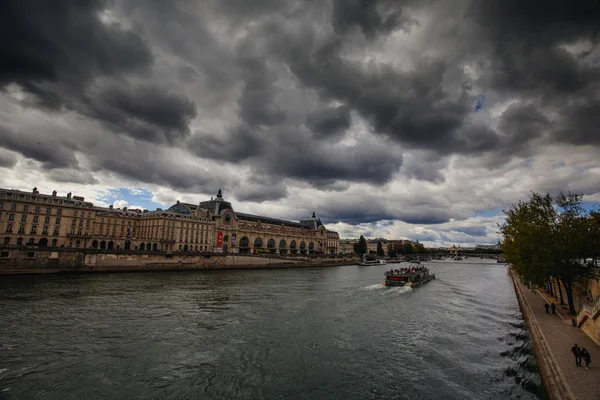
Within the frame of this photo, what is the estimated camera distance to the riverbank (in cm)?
1448

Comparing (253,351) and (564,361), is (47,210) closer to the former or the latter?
(253,351)

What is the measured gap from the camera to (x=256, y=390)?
53.7 feet

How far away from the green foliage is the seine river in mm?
6382

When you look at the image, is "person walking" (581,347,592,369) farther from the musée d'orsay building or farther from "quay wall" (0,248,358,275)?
the musée d'orsay building

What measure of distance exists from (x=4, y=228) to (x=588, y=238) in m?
117

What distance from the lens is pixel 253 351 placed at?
21.8 metres

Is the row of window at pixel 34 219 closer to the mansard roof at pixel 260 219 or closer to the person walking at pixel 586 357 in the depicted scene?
the mansard roof at pixel 260 219

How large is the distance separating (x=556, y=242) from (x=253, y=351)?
103 ft

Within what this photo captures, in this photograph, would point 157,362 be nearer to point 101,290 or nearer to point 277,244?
point 101,290

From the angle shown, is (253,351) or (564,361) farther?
(253,351)

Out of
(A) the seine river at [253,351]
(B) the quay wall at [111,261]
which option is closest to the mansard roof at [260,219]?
(B) the quay wall at [111,261]

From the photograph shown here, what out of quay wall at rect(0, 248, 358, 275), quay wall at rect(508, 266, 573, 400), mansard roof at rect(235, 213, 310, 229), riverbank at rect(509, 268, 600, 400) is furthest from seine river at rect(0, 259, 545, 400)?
mansard roof at rect(235, 213, 310, 229)

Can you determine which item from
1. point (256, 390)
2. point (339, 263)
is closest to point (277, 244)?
point (339, 263)

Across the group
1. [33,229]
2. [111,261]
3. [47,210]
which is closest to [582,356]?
[111,261]
